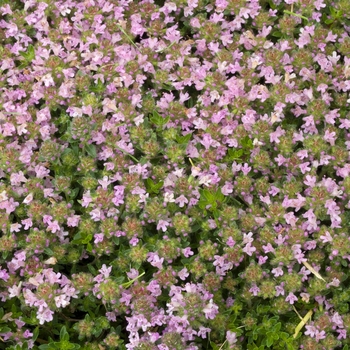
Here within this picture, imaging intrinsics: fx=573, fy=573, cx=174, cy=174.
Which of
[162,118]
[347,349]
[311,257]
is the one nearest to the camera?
[347,349]

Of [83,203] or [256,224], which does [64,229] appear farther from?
[256,224]

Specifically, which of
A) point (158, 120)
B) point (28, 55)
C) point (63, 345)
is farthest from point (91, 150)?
point (63, 345)

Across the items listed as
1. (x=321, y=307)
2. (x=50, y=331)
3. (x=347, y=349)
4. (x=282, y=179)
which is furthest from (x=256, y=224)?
(x=50, y=331)

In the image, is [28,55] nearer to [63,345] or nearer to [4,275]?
[4,275]

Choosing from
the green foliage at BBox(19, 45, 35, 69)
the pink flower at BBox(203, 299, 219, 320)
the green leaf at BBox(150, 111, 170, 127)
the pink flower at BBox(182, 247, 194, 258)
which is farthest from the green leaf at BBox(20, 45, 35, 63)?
the pink flower at BBox(203, 299, 219, 320)

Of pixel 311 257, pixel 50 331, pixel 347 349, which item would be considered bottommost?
pixel 50 331

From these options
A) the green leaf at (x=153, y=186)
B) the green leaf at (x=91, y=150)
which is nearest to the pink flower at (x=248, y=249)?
the green leaf at (x=153, y=186)

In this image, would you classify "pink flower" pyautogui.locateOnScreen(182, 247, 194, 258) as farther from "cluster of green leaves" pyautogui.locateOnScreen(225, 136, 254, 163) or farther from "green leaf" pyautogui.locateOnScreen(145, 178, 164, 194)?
"cluster of green leaves" pyautogui.locateOnScreen(225, 136, 254, 163)

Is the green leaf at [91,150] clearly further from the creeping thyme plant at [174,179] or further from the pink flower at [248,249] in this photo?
the pink flower at [248,249]
